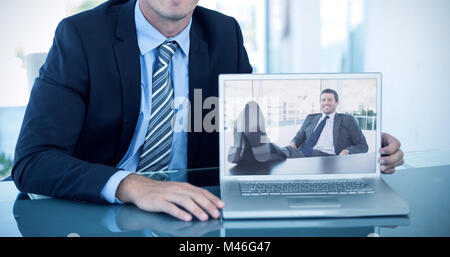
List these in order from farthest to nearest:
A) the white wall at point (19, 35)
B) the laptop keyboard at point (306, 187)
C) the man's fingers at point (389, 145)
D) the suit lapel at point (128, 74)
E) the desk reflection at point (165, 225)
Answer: the white wall at point (19, 35) → the suit lapel at point (128, 74) → the man's fingers at point (389, 145) → the laptop keyboard at point (306, 187) → the desk reflection at point (165, 225)

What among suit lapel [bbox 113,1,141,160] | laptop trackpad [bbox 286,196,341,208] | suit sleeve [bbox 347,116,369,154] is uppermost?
suit lapel [bbox 113,1,141,160]

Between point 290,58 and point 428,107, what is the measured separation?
1440mm

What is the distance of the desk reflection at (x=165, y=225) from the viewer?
770 millimetres

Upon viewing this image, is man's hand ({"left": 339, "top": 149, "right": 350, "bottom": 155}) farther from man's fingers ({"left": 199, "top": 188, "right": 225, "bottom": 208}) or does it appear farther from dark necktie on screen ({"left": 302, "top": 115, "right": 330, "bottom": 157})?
man's fingers ({"left": 199, "top": 188, "right": 225, "bottom": 208})

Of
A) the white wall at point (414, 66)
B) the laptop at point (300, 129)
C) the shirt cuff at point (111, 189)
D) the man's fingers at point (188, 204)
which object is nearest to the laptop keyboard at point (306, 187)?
the laptop at point (300, 129)

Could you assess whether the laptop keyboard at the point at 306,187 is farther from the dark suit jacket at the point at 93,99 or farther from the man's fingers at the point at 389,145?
the dark suit jacket at the point at 93,99

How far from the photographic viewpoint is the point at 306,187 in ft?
3.08

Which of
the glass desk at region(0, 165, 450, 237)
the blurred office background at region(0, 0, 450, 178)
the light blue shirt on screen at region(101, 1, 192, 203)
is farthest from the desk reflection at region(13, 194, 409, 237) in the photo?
the blurred office background at region(0, 0, 450, 178)

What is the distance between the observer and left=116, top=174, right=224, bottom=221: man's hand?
2.72 ft

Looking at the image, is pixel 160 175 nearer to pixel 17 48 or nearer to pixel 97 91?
pixel 97 91

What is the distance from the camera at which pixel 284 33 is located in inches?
174

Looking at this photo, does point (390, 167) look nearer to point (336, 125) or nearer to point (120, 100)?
point (336, 125)

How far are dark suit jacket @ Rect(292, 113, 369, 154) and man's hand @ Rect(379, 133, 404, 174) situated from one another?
103 mm
